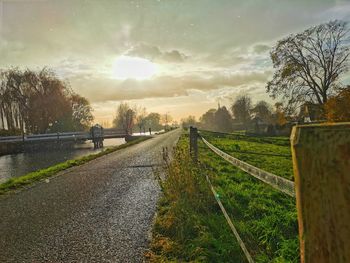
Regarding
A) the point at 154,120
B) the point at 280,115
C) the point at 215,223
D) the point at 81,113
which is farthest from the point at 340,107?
the point at 154,120

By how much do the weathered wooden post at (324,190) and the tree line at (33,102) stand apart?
171 ft

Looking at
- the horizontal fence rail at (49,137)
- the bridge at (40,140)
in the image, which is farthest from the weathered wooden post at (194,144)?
the horizontal fence rail at (49,137)

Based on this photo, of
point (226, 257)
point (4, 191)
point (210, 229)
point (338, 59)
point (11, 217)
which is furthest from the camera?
point (338, 59)

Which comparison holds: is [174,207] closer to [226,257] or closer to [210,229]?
[210,229]

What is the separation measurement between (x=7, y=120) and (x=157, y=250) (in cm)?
5471

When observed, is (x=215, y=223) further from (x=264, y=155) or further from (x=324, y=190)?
(x=264, y=155)

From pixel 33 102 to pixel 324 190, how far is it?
54.0 metres

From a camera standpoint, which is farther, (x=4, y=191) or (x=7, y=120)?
(x=7, y=120)

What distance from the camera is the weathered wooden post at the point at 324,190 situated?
0.78 meters

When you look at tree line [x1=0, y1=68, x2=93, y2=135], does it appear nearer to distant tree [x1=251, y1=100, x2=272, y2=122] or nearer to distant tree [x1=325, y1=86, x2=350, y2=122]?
distant tree [x1=325, y1=86, x2=350, y2=122]

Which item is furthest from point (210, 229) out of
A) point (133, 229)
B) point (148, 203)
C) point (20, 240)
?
point (20, 240)

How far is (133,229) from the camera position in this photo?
15.9ft

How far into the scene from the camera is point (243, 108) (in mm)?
101438

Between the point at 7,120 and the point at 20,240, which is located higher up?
the point at 7,120
